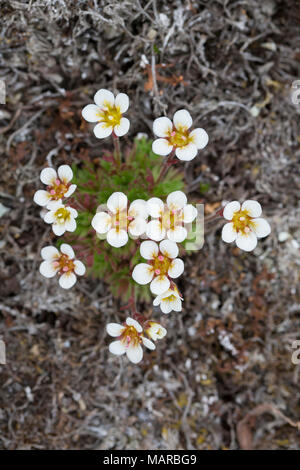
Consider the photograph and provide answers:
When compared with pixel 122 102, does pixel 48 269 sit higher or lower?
lower

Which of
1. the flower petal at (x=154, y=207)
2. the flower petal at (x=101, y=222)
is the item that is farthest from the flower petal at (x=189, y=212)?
the flower petal at (x=101, y=222)

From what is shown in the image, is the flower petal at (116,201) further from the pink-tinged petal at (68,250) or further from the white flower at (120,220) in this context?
the pink-tinged petal at (68,250)

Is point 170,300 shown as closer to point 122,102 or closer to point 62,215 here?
point 62,215

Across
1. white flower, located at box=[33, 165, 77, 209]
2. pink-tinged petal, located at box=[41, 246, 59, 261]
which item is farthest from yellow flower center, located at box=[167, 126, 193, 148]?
pink-tinged petal, located at box=[41, 246, 59, 261]

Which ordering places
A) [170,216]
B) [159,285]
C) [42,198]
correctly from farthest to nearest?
[42,198]
[170,216]
[159,285]

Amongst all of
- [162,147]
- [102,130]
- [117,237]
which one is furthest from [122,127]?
[117,237]

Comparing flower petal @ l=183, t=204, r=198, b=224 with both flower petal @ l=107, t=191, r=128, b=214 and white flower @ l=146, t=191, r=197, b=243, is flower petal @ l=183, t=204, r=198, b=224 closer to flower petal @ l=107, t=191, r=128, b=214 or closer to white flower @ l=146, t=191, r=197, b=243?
white flower @ l=146, t=191, r=197, b=243

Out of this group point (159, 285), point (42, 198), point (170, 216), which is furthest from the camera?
point (42, 198)
